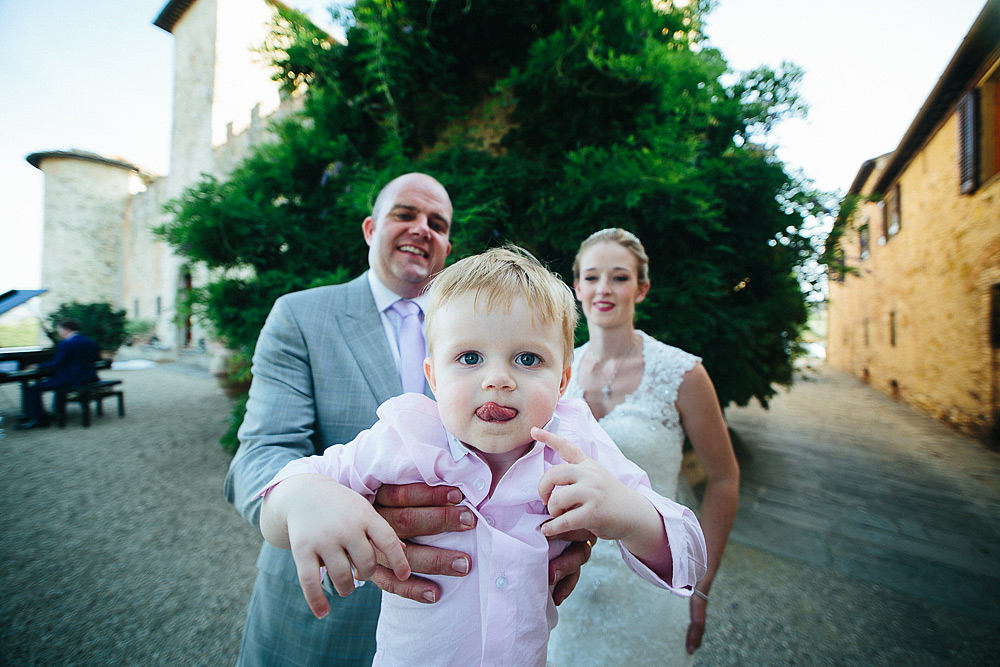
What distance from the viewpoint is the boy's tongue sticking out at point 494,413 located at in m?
0.91

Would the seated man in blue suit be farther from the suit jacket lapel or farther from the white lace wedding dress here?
the white lace wedding dress

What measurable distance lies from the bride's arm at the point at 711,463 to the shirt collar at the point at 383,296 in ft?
4.31

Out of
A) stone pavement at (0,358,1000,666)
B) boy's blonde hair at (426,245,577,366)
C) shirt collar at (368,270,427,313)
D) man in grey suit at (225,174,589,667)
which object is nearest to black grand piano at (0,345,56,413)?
stone pavement at (0,358,1000,666)

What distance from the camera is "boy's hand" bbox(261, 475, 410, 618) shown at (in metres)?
0.76

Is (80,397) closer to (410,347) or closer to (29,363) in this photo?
(29,363)

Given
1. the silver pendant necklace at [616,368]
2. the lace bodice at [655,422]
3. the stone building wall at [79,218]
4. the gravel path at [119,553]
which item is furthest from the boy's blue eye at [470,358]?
the stone building wall at [79,218]

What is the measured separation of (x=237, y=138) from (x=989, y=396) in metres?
20.7

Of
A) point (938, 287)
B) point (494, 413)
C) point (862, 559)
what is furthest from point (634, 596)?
point (938, 287)

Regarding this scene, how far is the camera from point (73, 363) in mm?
7184

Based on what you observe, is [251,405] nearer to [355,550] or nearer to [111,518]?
[355,550]

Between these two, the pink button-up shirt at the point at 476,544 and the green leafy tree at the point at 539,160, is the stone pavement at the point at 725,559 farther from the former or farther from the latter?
the pink button-up shirt at the point at 476,544

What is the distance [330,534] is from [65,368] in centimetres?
975

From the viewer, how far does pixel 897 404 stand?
11.4m

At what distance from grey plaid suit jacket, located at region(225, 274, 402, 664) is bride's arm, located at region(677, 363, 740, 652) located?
4.58ft
